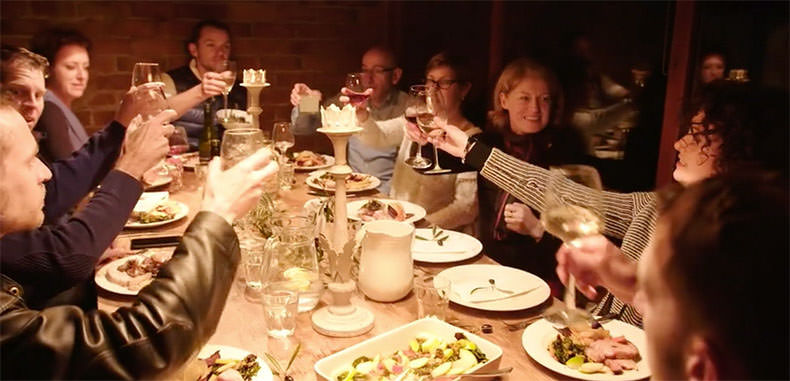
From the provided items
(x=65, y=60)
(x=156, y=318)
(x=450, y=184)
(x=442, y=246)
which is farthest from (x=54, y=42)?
(x=156, y=318)

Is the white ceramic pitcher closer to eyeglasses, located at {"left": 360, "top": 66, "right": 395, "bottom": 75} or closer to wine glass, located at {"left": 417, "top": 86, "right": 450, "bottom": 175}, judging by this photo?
wine glass, located at {"left": 417, "top": 86, "right": 450, "bottom": 175}

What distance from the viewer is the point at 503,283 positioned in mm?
1541

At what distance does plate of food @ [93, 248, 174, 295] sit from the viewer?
1.44 meters

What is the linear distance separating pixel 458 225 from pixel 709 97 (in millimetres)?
1363

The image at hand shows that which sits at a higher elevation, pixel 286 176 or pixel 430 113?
pixel 430 113

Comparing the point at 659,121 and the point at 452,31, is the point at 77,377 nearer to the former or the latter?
the point at 659,121

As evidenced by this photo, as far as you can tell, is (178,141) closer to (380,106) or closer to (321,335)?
A: (380,106)

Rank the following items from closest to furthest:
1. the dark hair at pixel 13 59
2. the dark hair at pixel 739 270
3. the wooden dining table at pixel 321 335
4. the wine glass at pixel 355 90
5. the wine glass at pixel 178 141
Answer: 1. the dark hair at pixel 739 270
2. the wooden dining table at pixel 321 335
3. the dark hair at pixel 13 59
4. the wine glass at pixel 355 90
5. the wine glass at pixel 178 141

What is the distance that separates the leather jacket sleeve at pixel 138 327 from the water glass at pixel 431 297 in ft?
1.63

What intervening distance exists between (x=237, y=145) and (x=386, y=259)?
1.51 ft

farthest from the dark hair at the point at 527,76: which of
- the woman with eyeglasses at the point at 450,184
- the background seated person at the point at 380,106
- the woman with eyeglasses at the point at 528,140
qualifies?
the background seated person at the point at 380,106

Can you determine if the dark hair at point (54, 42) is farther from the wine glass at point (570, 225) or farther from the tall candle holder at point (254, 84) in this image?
the wine glass at point (570, 225)

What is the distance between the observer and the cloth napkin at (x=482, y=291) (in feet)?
4.75

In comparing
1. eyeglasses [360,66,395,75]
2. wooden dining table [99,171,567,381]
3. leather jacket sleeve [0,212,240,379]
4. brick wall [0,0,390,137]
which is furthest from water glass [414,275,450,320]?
brick wall [0,0,390,137]
